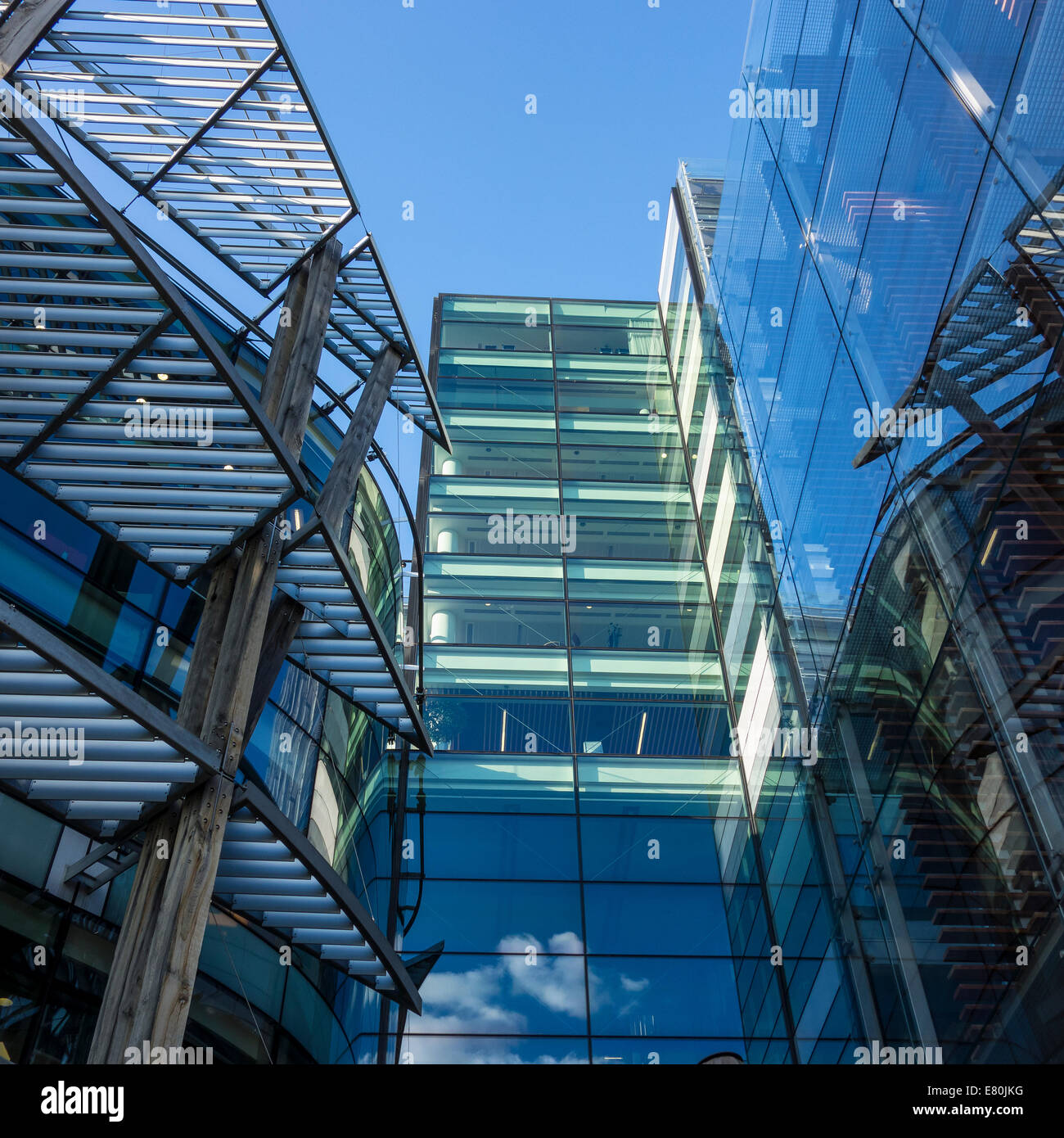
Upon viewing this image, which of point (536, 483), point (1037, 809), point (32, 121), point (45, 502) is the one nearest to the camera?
point (32, 121)

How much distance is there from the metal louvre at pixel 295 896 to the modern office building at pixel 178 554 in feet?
0.13

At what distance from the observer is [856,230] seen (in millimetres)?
14430

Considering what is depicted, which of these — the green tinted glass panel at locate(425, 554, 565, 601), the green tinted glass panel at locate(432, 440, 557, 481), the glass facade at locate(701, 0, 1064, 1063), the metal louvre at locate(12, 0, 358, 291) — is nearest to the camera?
the glass facade at locate(701, 0, 1064, 1063)

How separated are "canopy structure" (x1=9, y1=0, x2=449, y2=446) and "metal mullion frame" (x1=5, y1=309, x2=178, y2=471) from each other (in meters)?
4.14

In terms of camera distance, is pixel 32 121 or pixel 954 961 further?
pixel 954 961

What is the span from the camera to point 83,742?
28.5 feet

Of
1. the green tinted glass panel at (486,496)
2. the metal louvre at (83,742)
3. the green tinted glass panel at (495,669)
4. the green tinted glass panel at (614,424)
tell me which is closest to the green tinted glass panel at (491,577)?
the green tinted glass panel at (495,669)

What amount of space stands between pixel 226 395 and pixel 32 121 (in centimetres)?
272

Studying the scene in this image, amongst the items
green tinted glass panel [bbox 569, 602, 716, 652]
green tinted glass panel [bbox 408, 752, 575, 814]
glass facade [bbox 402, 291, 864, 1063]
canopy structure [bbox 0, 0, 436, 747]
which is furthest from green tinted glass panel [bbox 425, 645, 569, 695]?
canopy structure [bbox 0, 0, 436, 747]

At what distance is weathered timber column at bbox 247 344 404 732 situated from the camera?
11195 mm

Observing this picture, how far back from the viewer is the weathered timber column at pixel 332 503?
11.2 meters

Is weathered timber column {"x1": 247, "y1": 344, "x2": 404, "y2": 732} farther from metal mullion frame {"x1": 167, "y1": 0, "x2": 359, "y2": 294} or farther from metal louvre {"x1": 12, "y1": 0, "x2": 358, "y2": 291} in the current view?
metal louvre {"x1": 12, "y1": 0, "x2": 358, "y2": 291}

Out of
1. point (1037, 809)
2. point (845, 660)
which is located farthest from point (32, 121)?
point (845, 660)
